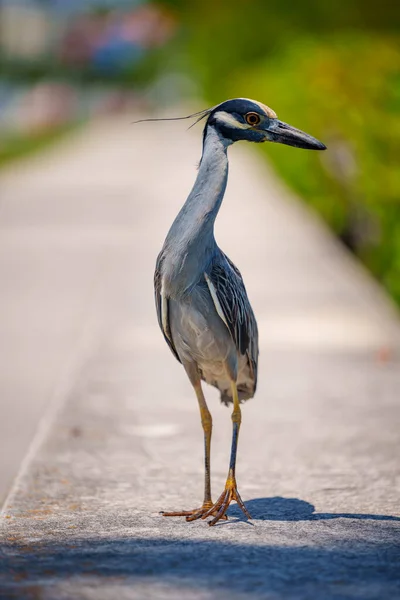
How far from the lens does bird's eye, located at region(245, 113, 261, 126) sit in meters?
4.70

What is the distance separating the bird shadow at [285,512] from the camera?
201 inches

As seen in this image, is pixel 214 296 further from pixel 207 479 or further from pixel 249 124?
pixel 207 479

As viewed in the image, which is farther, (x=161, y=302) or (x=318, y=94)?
(x=318, y=94)

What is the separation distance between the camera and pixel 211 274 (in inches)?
188

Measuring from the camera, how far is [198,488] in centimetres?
566

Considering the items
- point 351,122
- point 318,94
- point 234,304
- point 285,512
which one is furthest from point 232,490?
point 318,94

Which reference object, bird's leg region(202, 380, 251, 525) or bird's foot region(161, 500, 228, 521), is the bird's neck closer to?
bird's leg region(202, 380, 251, 525)

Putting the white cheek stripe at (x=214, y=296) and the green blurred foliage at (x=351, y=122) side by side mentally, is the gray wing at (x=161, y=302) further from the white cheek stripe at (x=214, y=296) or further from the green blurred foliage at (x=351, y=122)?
the green blurred foliage at (x=351, y=122)

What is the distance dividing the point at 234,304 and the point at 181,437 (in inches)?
77.5

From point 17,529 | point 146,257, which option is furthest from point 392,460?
point 146,257

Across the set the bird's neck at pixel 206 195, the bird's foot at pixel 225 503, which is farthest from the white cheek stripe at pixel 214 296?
the bird's foot at pixel 225 503

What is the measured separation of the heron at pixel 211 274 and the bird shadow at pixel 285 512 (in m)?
0.17

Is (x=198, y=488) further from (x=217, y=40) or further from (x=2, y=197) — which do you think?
(x=217, y=40)

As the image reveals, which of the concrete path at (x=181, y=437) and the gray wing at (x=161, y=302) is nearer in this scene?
the concrete path at (x=181, y=437)
